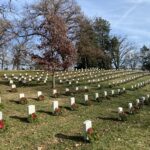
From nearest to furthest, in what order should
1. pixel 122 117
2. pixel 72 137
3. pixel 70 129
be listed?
1. pixel 72 137
2. pixel 70 129
3. pixel 122 117

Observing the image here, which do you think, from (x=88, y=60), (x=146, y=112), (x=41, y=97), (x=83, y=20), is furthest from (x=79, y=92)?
(x=88, y=60)

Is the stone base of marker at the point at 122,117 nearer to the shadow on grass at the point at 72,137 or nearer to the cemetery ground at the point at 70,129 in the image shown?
the cemetery ground at the point at 70,129

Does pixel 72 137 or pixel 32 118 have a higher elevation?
pixel 32 118

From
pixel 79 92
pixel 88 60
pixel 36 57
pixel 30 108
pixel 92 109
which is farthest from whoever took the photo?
pixel 88 60

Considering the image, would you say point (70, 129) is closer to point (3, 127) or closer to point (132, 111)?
point (3, 127)

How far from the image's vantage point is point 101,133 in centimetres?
1259

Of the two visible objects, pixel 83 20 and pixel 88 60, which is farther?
pixel 88 60

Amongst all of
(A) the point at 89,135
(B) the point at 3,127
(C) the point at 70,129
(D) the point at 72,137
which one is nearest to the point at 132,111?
(C) the point at 70,129

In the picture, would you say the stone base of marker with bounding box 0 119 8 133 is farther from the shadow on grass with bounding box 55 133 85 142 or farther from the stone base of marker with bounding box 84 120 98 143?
the stone base of marker with bounding box 84 120 98 143

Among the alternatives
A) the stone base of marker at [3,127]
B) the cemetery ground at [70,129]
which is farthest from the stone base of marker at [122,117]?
the stone base of marker at [3,127]

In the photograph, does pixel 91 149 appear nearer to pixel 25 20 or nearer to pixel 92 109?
pixel 92 109

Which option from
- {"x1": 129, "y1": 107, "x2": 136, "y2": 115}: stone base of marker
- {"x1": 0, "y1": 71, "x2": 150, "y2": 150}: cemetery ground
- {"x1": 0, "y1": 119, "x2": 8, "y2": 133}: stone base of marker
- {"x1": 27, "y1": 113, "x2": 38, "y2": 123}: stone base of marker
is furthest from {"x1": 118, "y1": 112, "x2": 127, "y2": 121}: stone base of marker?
{"x1": 0, "y1": 119, "x2": 8, "y2": 133}: stone base of marker

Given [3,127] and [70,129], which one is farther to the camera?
[70,129]

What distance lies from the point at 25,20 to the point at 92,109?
103ft
